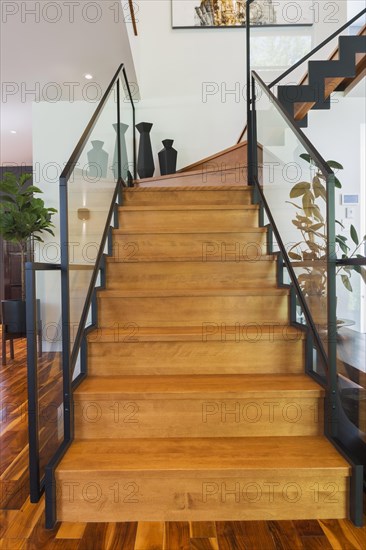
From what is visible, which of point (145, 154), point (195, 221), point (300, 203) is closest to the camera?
point (300, 203)

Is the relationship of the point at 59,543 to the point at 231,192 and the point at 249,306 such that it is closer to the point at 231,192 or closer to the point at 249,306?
the point at 249,306

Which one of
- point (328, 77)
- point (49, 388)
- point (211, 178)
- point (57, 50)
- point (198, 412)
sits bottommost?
point (198, 412)

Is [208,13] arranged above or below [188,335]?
above

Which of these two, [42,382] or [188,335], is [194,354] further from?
[42,382]

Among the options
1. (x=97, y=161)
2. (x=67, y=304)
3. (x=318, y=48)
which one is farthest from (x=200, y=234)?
(x=318, y=48)

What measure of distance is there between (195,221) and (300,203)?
995mm

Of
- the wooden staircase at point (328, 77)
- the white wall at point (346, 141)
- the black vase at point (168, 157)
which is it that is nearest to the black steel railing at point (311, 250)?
the wooden staircase at point (328, 77)

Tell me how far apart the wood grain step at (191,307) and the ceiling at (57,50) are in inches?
116

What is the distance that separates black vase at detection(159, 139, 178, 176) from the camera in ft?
16.5

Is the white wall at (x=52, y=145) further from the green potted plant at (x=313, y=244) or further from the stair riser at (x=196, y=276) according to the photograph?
the green potted plant at (x=313, y=244)

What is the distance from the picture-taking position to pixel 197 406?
184 centimetres

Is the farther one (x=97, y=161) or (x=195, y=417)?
(x=97, y=161)

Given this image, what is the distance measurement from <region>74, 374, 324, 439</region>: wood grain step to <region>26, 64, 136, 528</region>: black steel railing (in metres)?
0.11

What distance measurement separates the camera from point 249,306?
7.90ft
